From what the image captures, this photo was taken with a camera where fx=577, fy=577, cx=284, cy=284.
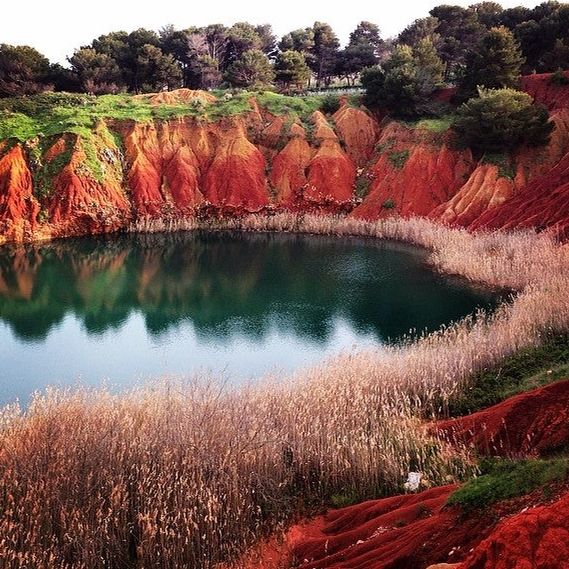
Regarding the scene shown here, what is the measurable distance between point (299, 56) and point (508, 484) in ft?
178

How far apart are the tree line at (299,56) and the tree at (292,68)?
0.10 meters

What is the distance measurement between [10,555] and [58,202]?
113ft

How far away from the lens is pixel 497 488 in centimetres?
643

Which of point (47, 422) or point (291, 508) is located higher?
point (47, 422)

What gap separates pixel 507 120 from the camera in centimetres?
3447

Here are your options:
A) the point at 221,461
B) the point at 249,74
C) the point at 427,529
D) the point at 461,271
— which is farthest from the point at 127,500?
the point at 249,74

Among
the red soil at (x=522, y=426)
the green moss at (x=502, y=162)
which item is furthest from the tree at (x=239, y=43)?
the red soil at (x=522, y=426)

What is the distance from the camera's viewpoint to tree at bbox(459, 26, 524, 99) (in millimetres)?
37969

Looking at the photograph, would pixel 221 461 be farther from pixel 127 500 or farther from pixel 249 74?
pixel 249 74

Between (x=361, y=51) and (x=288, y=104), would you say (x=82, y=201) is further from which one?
(x=361, y=51)

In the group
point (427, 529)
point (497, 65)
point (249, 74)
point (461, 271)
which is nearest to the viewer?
point (427, 529)

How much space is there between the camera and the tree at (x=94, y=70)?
52.6m

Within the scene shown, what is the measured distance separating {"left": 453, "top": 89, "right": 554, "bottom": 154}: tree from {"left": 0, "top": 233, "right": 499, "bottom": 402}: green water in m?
10.5

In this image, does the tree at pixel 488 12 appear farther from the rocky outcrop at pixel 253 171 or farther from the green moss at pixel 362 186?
the green moss at pixel 362 186
